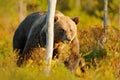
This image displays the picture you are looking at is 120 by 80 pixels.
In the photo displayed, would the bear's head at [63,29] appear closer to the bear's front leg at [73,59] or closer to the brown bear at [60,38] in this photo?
the brown bear at [60,38]

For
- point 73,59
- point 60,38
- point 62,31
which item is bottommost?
point 73,59

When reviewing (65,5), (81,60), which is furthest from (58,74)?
(65,5)

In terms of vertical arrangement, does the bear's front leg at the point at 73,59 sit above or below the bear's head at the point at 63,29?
below

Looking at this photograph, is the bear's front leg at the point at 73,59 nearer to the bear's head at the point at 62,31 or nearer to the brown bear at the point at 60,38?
the brown bear at the point at 60,38

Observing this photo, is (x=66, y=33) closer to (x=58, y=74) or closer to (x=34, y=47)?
(x=34, y=47)

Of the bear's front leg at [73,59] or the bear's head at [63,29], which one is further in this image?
the bear's front leg at [73,59]

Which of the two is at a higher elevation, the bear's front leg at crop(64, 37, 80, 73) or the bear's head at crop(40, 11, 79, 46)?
the bear's head at crop(40, 11, 79, 46)

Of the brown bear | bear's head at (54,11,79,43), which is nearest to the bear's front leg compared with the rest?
the brown bear

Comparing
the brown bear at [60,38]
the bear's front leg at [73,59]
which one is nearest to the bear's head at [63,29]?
the brown bear at [60,38]

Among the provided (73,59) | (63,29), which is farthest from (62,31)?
(73,59)

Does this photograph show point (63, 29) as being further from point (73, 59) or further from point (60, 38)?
point (73, 59)

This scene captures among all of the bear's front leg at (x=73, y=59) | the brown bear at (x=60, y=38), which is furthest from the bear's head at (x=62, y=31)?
the bear's front leg at (x=73, y=59)

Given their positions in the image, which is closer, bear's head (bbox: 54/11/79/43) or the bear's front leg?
bear's head (bbox: 54/11/79/43)

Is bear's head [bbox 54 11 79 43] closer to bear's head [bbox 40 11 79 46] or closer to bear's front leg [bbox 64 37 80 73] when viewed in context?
bear's head [bbox 40 11 79 46]
